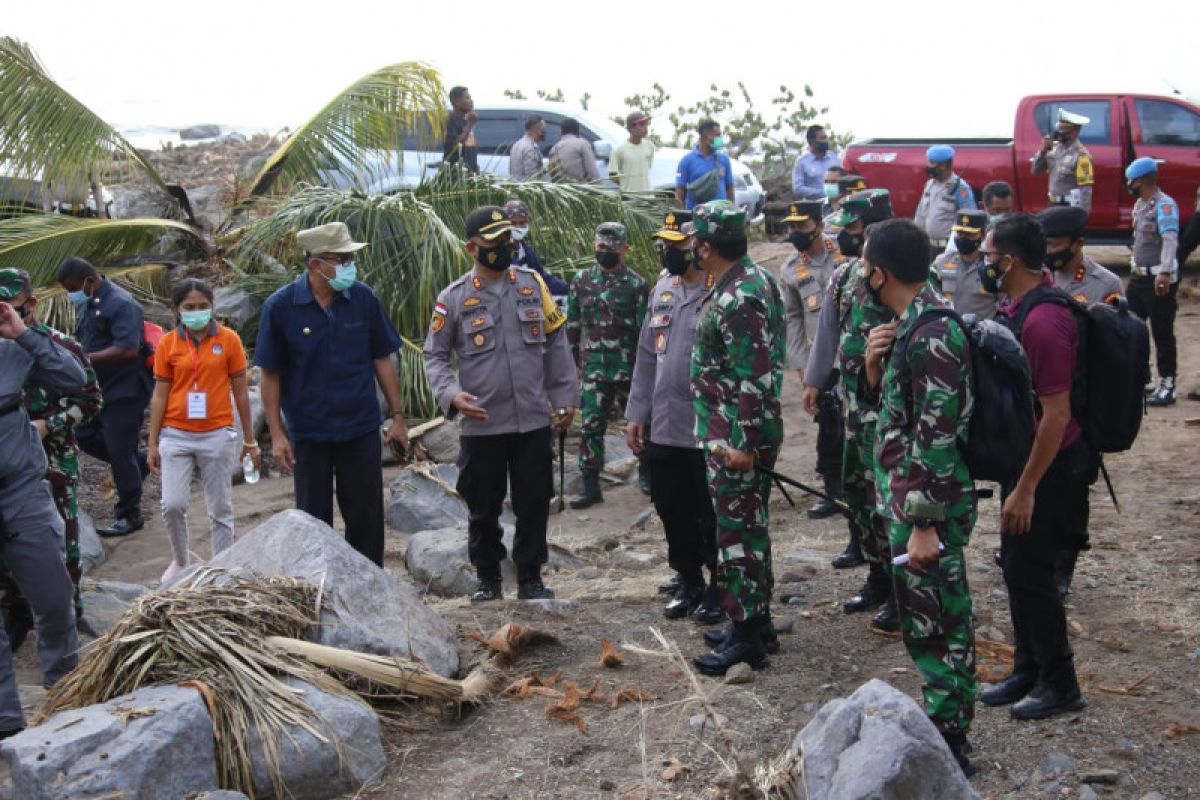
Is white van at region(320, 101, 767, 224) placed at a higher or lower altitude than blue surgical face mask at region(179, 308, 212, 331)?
higher

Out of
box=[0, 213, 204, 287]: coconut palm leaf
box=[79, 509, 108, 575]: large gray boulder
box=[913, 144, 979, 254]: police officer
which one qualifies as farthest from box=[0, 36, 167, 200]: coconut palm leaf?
box=[913, 144, 979, 254]: police officer

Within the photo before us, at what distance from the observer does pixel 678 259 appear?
6027mm

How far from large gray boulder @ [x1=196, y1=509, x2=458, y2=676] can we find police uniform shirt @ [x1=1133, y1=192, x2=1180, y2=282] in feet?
22.9

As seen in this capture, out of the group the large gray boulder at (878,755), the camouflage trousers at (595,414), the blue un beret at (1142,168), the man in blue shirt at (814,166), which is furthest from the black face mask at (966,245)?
the man in blue shirt at (814,166)

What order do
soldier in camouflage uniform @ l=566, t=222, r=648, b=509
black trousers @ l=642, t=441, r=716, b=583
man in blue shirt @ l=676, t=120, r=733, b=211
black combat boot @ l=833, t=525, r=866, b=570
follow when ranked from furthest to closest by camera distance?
man in blue shirt @ l=676, t=120, r=733, b=211 < soldier in camouflage uniform @ l=566, t=222, r=648, b=509 < black combat boot @ l=833, t=525, r=866, b=570 < black trousers @ l=642, t=441, r=716, b=583

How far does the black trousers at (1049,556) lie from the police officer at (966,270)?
12.1ft

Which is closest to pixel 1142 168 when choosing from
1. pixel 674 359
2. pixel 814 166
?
pixel 814 166

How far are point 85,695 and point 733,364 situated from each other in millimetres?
2729

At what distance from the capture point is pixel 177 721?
417cm

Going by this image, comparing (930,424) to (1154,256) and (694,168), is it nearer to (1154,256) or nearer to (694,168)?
(1154,256)

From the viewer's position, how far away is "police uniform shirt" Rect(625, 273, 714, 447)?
19.1ft

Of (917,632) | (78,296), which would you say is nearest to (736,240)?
(917,632)

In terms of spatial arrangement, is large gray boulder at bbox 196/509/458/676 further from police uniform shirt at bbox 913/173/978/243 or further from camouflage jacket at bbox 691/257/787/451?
police uniform shirt at bbox 913/173/978/243

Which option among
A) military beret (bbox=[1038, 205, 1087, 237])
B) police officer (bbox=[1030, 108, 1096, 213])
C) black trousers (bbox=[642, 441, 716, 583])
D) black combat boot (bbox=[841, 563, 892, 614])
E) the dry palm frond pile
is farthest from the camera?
police officer (bbox=[1030, 108, 1096, 213])
